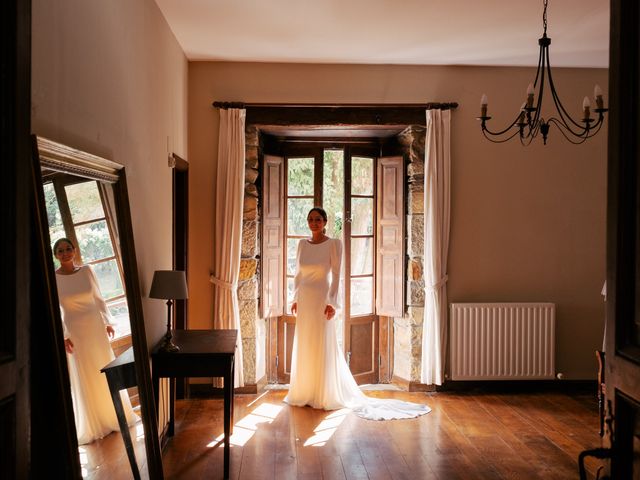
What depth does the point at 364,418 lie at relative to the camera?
554 centimetres

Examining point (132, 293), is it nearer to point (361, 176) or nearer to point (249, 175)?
point (249, 175)

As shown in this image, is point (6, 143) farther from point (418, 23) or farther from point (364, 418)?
point (364, 418)

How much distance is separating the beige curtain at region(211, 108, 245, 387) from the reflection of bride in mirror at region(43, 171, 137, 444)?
2.83m

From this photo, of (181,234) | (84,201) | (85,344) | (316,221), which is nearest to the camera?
(85,344)

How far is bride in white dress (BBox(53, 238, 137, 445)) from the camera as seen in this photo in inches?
98.9

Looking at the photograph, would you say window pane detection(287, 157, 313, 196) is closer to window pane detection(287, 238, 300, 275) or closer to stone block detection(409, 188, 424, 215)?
window pane detection(287, 238, 300, 275)

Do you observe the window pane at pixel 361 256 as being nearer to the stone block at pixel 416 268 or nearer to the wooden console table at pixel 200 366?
the stone block at pixel 416 268

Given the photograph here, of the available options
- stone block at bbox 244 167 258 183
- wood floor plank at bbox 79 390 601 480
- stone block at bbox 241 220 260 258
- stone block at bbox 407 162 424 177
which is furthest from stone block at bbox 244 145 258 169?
wood floor plank at bbox 79 390 601 480

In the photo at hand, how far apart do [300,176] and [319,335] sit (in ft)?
5.78

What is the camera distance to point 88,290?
283 cm

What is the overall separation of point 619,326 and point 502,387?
5154 mm

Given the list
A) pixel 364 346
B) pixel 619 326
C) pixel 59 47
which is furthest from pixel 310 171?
pixel 619 326

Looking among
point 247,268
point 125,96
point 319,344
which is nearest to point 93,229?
point 125,96

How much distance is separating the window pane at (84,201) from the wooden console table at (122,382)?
0.67 metres
